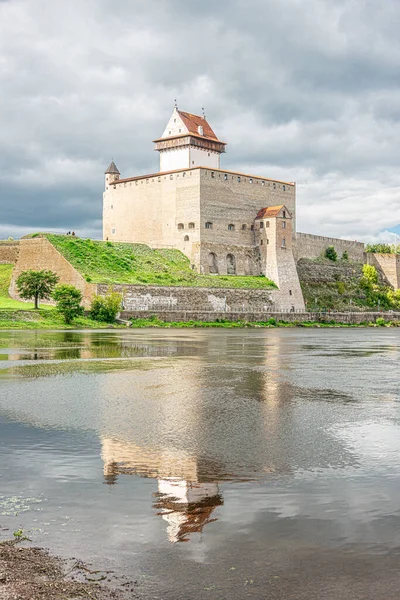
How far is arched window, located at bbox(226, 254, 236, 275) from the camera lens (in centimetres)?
5772

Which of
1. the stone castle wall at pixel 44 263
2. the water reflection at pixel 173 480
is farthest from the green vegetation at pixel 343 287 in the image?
the water reflection at pixel 173 480

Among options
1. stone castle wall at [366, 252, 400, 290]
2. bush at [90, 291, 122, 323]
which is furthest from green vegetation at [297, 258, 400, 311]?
bush at [90, 291, 122, 323]

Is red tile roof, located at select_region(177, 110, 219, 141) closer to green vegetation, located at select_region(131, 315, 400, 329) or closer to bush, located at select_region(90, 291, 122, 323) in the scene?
green vegetation, located at select_region(131, 315, 400, 329)

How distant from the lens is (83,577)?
3.66 m

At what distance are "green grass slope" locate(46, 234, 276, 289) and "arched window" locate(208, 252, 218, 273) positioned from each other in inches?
60.6

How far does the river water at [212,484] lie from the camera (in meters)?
3.85

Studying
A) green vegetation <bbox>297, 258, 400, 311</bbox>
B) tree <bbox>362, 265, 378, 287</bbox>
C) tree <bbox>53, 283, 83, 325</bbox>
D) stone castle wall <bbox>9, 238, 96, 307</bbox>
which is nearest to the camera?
tree <bbox>53, 283, 83, 325</bbox>

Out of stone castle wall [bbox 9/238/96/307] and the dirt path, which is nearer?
the dirt path

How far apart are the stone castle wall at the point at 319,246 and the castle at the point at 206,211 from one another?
16.7 inches

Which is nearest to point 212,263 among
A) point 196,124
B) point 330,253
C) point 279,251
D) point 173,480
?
point 279,251

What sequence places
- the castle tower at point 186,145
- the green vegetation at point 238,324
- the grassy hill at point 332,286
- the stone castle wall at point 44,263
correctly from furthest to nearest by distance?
the grassy hill at point 332,286
the castle tower at point 186,145
the stone castle wall at point 44,263
the green vegetation at point 238,324

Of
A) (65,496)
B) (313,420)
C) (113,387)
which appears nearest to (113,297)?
(113,387)

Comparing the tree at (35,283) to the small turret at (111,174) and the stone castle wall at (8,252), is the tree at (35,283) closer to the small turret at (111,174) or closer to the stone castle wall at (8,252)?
the stone castle wall at (8,252)

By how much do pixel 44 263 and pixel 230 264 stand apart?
1753 cm
